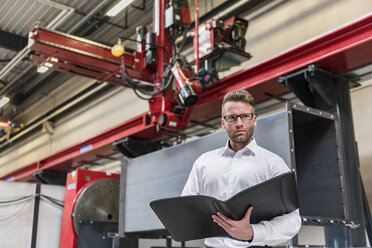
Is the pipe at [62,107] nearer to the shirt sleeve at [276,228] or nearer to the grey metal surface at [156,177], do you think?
the grey metal surface at [156,177]

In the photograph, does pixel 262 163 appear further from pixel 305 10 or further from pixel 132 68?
pixel 305 10

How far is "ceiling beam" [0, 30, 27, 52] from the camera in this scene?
8367 millimetres

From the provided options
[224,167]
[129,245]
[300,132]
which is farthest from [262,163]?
[129,245]

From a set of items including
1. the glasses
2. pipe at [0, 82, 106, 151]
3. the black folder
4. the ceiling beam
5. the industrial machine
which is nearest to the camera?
the black folder

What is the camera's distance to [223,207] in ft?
5.02

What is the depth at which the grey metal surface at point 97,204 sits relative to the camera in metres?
4.96

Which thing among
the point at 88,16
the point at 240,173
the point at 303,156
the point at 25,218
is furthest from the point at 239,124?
the point at 88,16

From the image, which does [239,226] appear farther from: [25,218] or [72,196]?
[25,218]

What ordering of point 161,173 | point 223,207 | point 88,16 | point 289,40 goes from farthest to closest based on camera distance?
point 88,16 < point 289,40 < point 161,173 < point 223,207

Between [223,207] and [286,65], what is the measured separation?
2528mm

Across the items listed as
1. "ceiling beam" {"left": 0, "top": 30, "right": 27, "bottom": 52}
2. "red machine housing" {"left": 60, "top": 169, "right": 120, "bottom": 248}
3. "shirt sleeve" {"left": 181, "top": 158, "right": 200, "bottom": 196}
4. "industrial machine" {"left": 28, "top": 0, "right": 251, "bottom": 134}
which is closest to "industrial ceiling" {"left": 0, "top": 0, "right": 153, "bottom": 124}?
"ceiling beam" {"left": 0, "top": 30, "right": 27, "bottom": 52}

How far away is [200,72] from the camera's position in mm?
4605

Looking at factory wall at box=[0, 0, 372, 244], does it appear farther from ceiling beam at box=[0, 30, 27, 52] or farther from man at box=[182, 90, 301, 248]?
man at box=[182, 90, 301, 248]

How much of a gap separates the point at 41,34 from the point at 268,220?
144 inches
